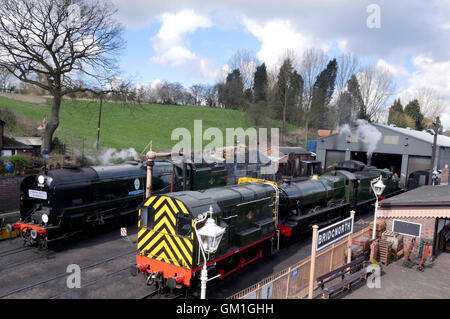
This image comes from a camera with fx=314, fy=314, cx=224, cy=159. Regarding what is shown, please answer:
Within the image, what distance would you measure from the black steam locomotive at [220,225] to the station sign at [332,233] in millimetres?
2257

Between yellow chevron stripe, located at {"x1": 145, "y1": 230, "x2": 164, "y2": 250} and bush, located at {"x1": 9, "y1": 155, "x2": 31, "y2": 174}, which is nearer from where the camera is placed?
yellow chevron stripe, located at {"x1": 145, "y1": 230, "x2": 164, "y2": 250}

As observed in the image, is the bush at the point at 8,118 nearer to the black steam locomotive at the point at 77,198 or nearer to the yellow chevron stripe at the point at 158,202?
the black steam locomotive at the point at 77,198

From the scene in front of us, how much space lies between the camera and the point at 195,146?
154 ft

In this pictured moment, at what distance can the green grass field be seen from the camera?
3872 cm

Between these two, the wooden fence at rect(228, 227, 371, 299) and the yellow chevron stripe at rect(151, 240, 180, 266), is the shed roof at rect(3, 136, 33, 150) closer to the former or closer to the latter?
the yellow chevron stripe at rect(151, 240, 180, 266)

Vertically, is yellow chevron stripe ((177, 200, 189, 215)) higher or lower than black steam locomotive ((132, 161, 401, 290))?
higher

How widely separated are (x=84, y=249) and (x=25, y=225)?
232 cm

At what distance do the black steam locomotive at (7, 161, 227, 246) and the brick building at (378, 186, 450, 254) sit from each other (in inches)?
340

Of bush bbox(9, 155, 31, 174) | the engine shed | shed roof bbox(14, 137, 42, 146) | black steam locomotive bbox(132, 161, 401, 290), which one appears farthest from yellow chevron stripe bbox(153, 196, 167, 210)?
the engine shed

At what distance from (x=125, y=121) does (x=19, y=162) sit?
3691cm

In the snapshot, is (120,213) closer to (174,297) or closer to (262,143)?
(174,297)

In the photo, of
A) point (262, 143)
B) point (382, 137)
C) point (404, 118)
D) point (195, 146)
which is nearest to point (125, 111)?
point (195, 146)

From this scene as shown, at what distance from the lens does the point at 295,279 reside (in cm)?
846

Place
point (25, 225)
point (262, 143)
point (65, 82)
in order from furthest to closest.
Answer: point (262, 143), point (65, 82), point (25, 225)
